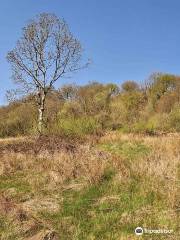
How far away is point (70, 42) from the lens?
107 feet

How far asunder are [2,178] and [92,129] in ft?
58.0

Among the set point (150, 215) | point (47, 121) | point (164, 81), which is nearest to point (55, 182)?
point (150, 215)

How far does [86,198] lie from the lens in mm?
9359

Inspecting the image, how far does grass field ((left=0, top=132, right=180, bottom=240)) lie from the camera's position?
727 cm

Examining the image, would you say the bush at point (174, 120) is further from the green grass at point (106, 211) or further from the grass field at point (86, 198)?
the green grass at point (106, 211)

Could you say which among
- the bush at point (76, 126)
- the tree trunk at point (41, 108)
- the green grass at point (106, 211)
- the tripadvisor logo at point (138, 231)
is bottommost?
the tripadvisor logo at point (138, 231)

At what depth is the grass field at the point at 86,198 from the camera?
7270 millimetres

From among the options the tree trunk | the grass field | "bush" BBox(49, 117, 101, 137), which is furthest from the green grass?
the tree trunk

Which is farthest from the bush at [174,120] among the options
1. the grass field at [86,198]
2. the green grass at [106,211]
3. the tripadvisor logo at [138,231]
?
the tripadvisor logo at [138,231]

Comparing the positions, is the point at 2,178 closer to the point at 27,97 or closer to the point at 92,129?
the point at 92,129

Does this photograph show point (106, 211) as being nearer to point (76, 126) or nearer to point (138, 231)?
point (138, 231)

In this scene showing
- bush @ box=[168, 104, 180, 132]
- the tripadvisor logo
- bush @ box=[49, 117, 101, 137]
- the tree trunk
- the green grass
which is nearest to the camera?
the tripadvisor logo

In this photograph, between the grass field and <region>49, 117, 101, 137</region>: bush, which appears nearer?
the grass field

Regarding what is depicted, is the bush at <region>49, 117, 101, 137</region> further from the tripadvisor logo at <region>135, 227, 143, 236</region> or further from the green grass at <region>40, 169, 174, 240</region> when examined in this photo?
the tripadvisor logo at <region>135, 227, 143, 236</region>
